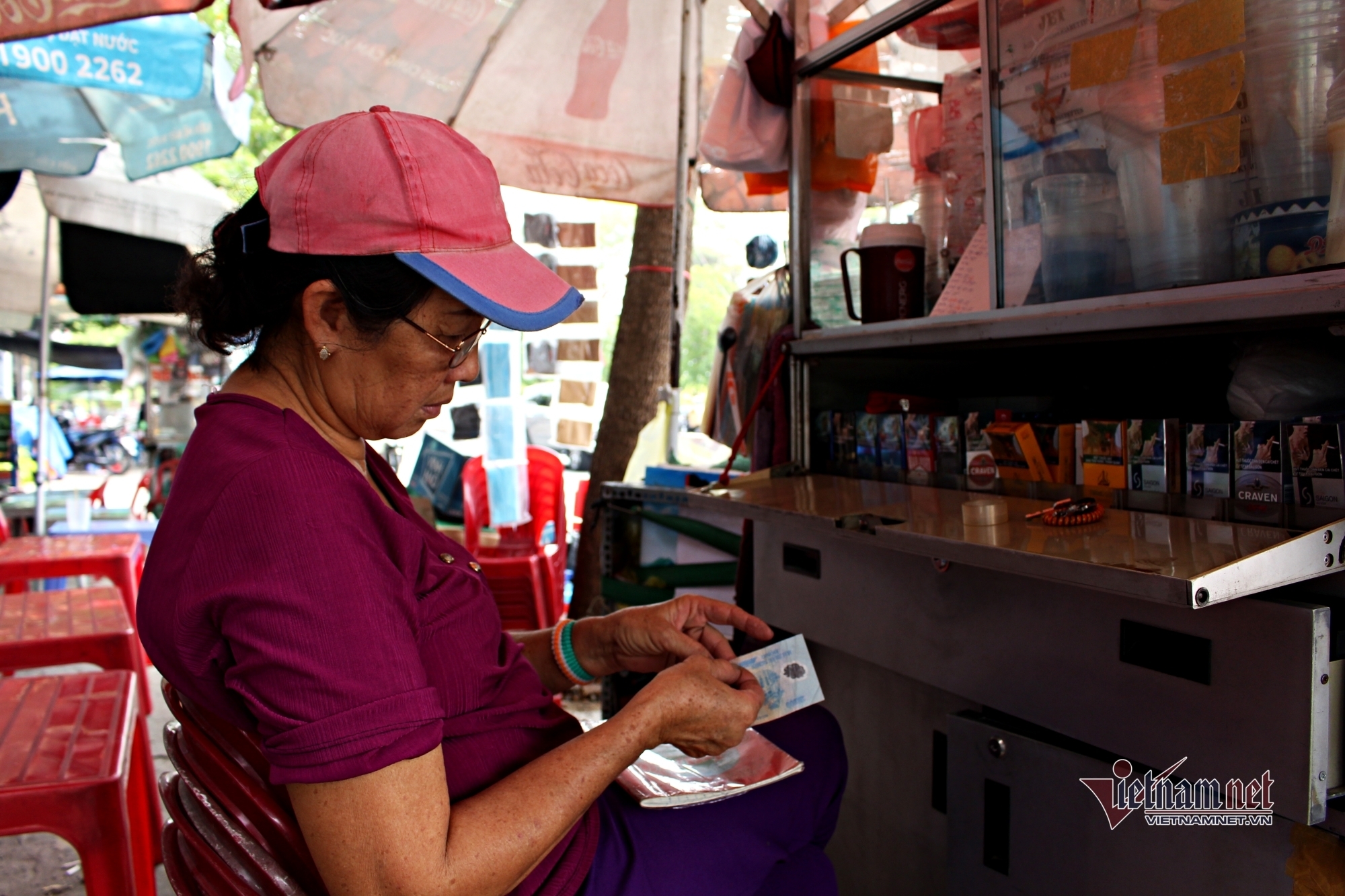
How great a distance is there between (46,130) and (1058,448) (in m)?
4.87

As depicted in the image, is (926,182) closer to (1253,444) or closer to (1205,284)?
(1205,284)

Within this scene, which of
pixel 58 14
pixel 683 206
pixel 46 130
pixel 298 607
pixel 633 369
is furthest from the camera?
pixel 46 130

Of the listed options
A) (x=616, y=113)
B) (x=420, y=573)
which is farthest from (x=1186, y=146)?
(x=616, y=113)

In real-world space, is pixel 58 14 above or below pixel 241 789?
above

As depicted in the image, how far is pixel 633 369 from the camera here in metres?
4.06

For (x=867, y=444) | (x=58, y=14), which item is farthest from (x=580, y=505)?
(x=58, y=14)

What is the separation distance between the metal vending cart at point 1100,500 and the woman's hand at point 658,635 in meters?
0.25

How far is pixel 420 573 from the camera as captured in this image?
120 centimetres

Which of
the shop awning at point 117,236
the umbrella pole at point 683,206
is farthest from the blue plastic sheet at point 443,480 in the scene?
the umbrella pole at point 683,206

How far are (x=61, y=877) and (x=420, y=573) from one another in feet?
8.06

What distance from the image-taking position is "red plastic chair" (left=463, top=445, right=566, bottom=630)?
4.53m

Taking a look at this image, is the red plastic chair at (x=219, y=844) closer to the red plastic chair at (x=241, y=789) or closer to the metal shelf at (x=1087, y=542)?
the red plastic chair at (x=241, y=789)

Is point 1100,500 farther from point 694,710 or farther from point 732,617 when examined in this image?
point 694,710

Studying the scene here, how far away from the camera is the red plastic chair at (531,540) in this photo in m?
4.53
